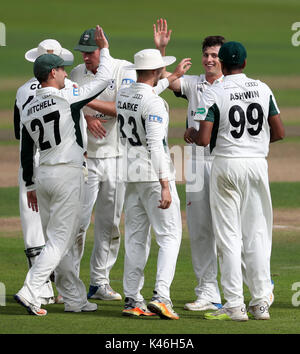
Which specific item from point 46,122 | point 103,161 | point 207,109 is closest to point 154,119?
point 207,109

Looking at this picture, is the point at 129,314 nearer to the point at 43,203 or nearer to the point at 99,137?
the point at 43,203

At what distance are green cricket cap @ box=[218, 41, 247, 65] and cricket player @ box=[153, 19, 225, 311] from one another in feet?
2.26

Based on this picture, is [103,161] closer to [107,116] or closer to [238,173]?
[107,116]

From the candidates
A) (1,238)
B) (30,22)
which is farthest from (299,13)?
(1,238)

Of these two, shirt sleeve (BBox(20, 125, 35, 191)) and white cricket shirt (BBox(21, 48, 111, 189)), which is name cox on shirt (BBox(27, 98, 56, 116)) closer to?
white cricket shirt (BBox(21, 48, 111, 189))

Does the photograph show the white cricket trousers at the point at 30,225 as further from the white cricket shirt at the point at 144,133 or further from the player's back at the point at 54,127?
the white cricket shirt at the point at 144,133

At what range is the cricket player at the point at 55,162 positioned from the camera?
25.8 feet

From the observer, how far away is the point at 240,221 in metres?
7.82

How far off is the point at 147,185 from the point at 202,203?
71 cm

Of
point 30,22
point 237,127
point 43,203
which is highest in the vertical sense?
point 30,22

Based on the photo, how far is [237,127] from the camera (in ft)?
25.1

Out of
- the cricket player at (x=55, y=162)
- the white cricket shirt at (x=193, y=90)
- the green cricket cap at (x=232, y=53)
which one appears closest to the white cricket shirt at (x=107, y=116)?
the white cricket shirt at (x=193, y=90)

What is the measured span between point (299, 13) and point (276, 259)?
38.9 meters

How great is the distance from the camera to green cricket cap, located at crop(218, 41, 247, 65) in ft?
25.0
